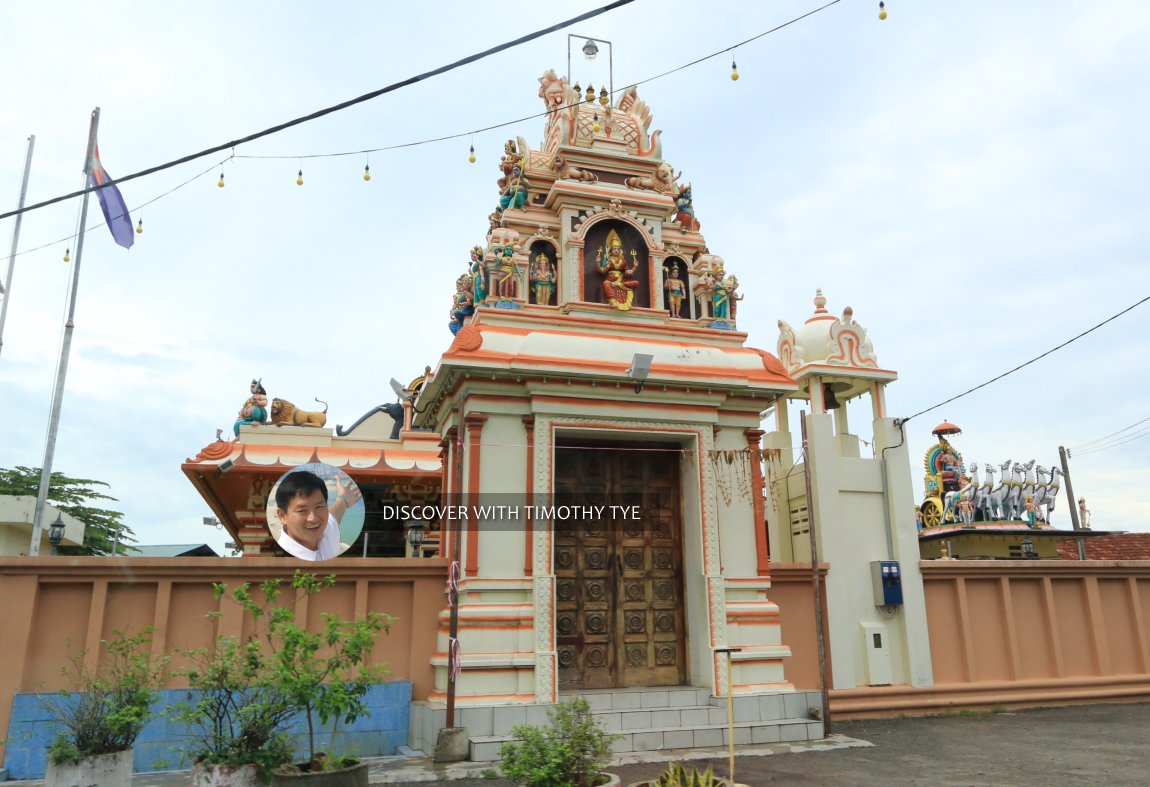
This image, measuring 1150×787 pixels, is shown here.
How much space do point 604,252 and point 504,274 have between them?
1617 millimetres

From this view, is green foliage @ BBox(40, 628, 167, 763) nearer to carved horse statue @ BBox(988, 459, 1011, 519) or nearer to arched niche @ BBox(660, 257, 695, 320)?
arched niche @ BBox(660, 257, 695, 320)

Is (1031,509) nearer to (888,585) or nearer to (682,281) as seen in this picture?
(888,585)

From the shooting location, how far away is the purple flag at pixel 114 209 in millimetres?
14195

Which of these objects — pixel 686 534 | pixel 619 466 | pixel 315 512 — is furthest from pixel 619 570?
pixel 315 512

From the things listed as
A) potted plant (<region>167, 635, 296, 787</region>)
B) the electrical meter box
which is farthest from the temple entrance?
potted plant (<region>167, 635, 296, 787</region>)

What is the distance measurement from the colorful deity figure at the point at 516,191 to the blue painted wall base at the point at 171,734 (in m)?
6.95

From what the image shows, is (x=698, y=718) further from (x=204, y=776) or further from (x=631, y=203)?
(x=631, y=203)

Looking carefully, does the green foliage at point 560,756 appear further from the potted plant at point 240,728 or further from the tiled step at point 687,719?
the tiled step at point 687,719

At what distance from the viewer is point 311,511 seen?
480 inches

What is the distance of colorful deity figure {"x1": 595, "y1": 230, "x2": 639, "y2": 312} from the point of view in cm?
1169

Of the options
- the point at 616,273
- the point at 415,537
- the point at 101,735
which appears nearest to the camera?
the point at 101,735

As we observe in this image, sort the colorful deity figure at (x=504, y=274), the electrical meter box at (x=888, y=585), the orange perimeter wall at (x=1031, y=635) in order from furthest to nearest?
the orange perimeter wall at (x=1031, y=635), the electrical meter box at (x=888, y=585), the colorful deity figure at (x=504, y=274)

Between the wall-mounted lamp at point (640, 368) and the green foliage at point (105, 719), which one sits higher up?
the wall-mounted lamp at point (640, 368)

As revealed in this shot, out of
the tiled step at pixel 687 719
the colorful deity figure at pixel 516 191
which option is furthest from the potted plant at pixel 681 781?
the colorful deity figure at pixel 516 191
